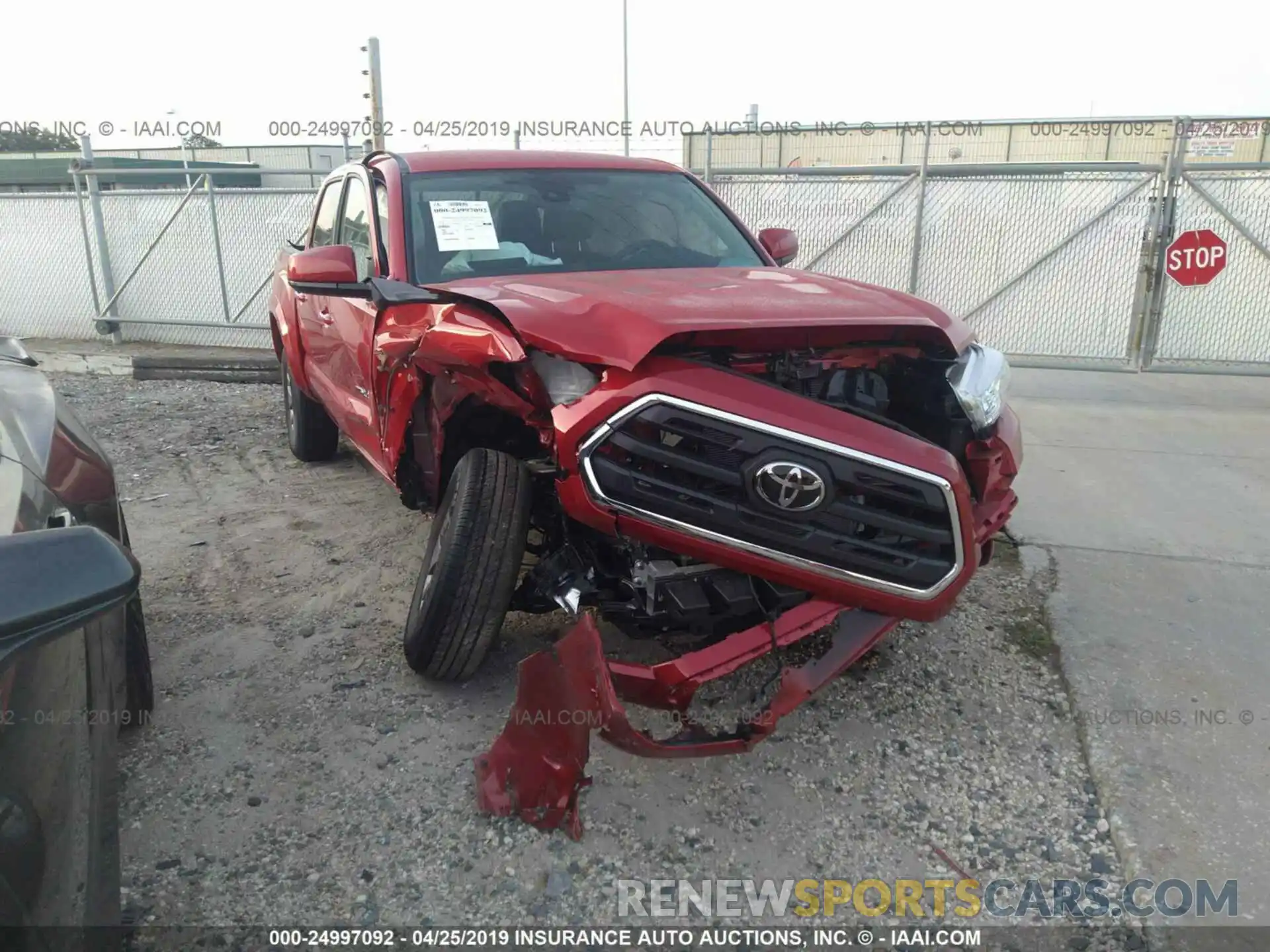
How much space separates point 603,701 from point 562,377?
90 centimetres

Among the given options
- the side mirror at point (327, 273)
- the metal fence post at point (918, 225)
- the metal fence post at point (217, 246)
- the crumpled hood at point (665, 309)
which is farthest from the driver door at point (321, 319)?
the metal fence post at point (918, 225)

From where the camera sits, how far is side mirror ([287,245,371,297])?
3400 mm

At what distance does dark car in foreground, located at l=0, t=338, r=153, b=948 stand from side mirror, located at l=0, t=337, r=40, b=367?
80 centimetres

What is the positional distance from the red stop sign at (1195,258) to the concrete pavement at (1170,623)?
1446 millimetres

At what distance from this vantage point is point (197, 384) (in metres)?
8.60

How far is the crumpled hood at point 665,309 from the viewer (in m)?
2.41

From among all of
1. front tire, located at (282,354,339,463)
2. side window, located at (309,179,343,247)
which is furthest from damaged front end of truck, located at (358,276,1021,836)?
front tire, located at (282,354,339,463)

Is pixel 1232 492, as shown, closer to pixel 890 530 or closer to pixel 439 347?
pixel 890 530

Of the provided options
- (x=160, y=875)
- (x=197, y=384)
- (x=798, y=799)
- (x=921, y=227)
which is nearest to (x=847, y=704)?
(x=798, y=799)

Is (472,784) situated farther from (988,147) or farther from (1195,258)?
(988,147)

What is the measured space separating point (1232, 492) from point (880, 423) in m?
3.91

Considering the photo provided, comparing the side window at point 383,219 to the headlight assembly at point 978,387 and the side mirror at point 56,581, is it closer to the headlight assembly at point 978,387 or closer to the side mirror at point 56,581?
the headlight assembly at point 978,387

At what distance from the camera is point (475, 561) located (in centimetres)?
279

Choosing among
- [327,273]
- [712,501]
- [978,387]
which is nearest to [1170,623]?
[978,387]
